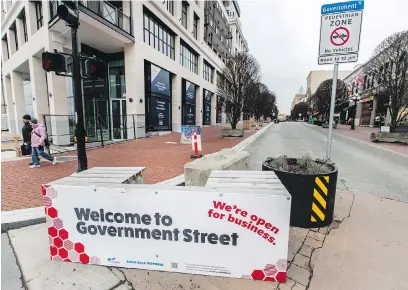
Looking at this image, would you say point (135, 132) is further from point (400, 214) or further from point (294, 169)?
point (400, 214)

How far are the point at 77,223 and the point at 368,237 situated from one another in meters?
4.09

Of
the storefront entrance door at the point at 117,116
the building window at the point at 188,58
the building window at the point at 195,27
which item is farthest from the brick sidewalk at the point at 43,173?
the building window at the point at 195,27

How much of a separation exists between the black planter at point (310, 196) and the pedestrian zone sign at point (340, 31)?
2.18m

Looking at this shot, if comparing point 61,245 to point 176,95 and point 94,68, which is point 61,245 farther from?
point 176,95

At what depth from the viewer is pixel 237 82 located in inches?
679

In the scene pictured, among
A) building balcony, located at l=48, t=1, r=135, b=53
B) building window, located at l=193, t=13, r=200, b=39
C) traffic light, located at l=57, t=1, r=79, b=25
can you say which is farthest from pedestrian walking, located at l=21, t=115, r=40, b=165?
building window, located at l=193, t=13, r=200, b=39

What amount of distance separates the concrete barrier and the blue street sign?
11.5ft

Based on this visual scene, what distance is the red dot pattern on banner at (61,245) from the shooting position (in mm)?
2588

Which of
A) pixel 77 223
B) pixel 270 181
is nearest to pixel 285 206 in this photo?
pixel 270 181

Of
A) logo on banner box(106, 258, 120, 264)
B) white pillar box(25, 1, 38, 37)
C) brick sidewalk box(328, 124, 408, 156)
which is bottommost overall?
logo on banner box(106, 258, 120, 264)

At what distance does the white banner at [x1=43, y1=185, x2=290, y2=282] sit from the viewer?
7.31 ft

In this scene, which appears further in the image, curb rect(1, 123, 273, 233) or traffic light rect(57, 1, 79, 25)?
traffic light rect(57, 1, 79, 25)

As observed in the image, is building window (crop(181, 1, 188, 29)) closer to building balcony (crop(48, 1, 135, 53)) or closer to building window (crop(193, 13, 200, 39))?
building window (crop(193, 13, 200, 39))

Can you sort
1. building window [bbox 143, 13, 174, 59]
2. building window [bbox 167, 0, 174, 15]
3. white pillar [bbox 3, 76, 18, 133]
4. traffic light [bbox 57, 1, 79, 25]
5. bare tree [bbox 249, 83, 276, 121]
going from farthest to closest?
bare tree [bbox 249, 83, 276, 121]
white pillar [bbox 3, 76, 18, 133]
building window [bbox 167, 0, 174, 15]
building window [bbox 143, 13, 174, 59]
traffic light [bbox 57, 1, 79, 25]
